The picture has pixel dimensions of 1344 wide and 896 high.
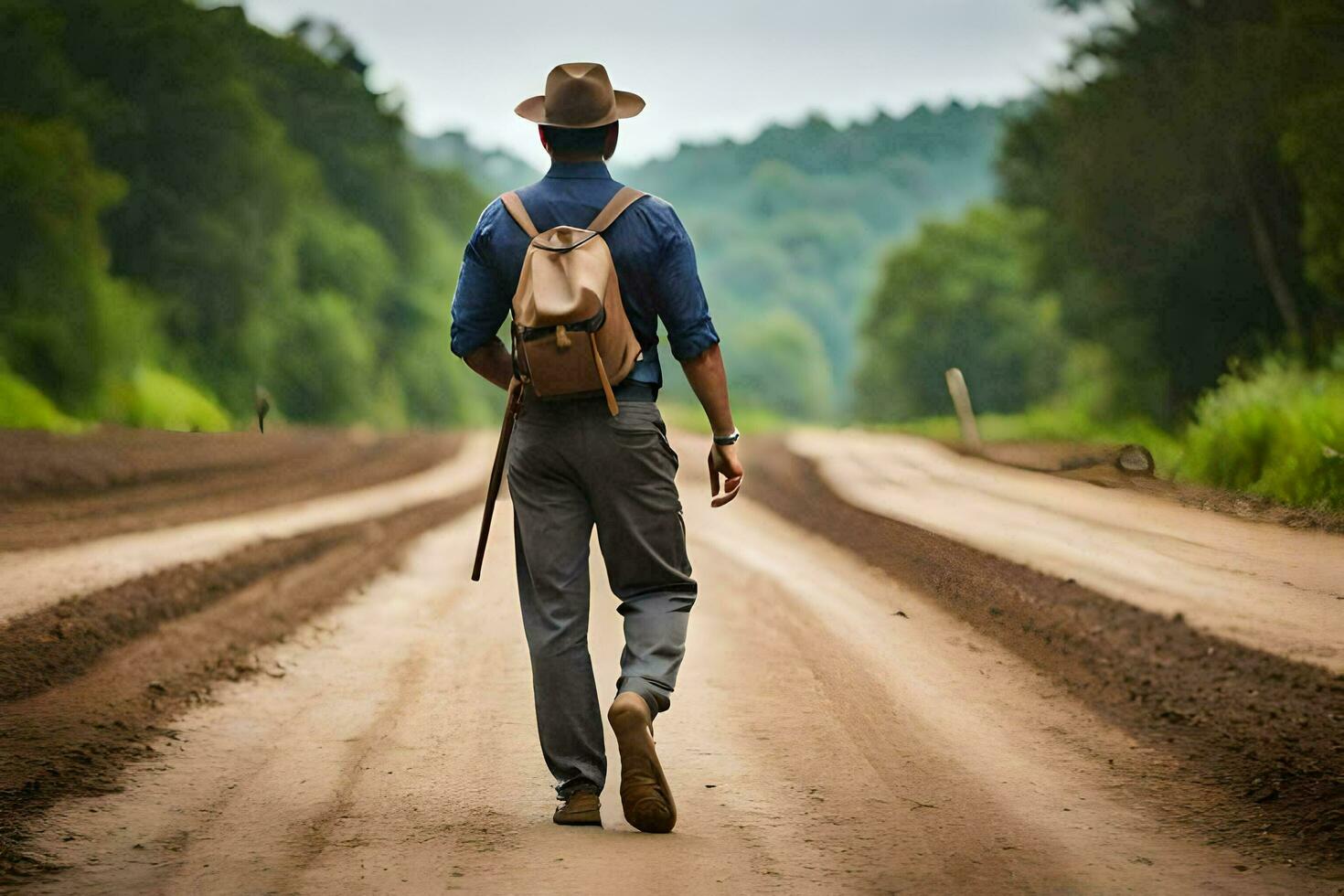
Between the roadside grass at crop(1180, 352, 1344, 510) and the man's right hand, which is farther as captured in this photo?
the roadside grass at crop(1180, 352, 1344, 510)

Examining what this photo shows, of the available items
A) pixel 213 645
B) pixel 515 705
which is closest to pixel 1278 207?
pixel 515 705

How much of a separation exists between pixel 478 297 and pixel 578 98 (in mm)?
602

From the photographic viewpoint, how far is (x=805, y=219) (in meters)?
110

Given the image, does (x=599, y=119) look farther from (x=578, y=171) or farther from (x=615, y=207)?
(x=615, y=207)

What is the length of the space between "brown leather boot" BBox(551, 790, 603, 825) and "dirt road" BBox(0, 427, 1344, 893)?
0.06 meters

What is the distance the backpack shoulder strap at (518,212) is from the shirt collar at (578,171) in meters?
0.11

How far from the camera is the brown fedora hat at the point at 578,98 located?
395cm

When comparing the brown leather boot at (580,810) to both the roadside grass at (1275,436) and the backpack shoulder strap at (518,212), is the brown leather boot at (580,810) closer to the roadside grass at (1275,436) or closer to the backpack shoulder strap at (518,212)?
the backpack shoulder strap at (518,212)

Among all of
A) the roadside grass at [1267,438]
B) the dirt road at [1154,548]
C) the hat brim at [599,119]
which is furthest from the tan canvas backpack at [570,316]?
the roadside grass at [1267,438]

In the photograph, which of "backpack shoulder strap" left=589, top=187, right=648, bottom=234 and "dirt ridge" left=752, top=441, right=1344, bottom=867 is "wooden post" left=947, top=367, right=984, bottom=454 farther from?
"backpack shoulder strap" left=589, top=187, right=648, bottom=234

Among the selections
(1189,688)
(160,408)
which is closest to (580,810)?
(1189,688)

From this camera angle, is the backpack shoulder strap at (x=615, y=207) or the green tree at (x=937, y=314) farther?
the green tree at (x=937, y=314)

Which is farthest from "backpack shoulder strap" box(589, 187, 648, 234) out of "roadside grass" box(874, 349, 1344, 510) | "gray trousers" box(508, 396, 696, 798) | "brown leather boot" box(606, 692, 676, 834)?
"roadside grass" box(874, 349, 1344, 510)

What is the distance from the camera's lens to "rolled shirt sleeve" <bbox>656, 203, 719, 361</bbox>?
3906mm
